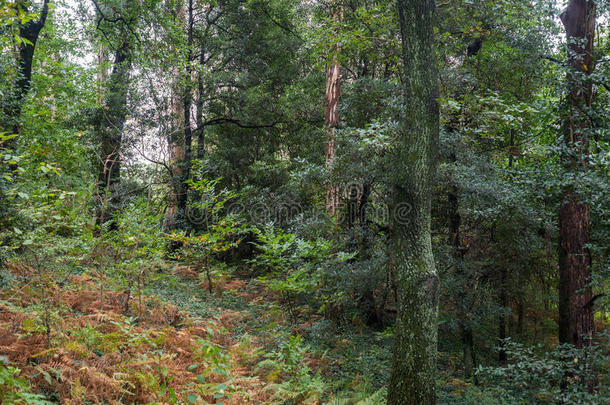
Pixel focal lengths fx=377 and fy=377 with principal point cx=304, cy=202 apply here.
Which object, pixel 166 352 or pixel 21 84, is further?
pixel 21 84

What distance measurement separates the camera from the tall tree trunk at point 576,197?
5426 mm

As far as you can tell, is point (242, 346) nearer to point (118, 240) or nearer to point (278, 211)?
point (118, 240)

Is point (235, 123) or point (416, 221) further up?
point (235, 123)

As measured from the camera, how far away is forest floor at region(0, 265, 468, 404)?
3771 mm

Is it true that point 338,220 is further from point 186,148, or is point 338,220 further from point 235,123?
point 186,148

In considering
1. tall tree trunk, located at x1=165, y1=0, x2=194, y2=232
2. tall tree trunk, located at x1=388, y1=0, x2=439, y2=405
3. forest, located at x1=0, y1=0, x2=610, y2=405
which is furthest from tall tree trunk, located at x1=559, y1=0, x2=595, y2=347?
tall tree trunk, located at x1=165, y1=0, x2=194, y2=232

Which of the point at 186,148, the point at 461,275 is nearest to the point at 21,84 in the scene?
the point at 186,148

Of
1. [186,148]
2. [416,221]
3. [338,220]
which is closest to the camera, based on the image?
[416,221]

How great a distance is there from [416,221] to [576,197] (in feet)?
10.3

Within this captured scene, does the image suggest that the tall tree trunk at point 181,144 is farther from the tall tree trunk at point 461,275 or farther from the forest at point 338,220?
the tall tree trunk at point 461,275

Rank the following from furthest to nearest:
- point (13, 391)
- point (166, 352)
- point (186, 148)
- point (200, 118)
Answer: point (200, 118) < point (186, 148) < point (166, 352) < point (13, 391)

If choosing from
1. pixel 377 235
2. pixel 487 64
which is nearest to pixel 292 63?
pixel 487 64

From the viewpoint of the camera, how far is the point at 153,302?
6512 millimetres

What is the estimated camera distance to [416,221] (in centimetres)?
400
